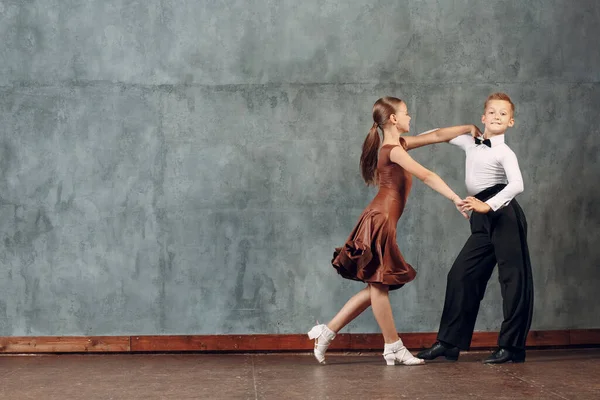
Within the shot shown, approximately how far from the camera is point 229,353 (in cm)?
591

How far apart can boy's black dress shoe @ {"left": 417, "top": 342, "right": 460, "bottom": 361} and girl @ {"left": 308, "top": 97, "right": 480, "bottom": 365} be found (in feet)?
0.58

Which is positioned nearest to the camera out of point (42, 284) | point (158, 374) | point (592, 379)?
point (592, 379)

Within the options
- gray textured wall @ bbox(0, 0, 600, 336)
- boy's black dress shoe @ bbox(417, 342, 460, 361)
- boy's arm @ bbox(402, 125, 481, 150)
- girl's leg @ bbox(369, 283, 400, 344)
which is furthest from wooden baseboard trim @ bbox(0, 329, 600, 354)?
boy's arm @ bbox(402, 125, 481, 150)

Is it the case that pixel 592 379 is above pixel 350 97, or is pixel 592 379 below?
below

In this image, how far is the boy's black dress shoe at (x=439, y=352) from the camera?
5.37 meters

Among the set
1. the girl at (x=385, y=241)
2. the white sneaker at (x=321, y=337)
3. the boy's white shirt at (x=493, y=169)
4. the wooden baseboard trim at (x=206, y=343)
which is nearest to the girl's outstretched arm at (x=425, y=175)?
the girl at (x=385, y=241)

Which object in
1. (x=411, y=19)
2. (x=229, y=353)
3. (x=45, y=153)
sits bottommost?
(x=229, y=353)

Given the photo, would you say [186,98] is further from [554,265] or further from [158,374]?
[554,265]

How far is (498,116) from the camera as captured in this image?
521 cm

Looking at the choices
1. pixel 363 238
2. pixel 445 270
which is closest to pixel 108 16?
pixel 363 238

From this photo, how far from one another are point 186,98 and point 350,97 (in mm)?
1087

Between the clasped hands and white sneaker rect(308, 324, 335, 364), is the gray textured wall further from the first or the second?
the clasped hands

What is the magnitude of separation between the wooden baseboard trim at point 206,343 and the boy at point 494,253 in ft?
2.01

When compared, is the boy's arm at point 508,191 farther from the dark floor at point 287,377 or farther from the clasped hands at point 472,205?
the dark floor at point 287,377
